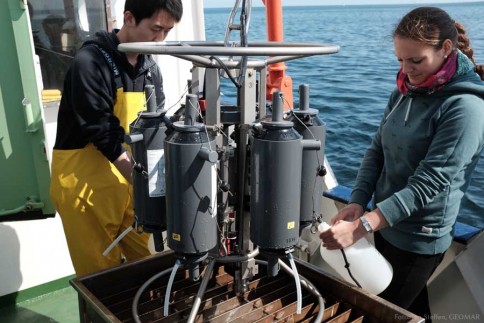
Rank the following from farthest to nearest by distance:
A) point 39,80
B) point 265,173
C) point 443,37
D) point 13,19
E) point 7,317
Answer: point 7,317 → point 39,80 → point 13,19 → point 443,37 → point 265,173

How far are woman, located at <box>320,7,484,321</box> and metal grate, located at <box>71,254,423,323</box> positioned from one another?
177 millimetres

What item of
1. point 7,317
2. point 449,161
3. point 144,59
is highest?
point 144,59

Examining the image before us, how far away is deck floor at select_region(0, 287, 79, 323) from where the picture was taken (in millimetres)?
2719

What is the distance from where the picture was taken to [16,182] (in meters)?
2.49

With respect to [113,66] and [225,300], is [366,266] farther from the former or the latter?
[113,66]

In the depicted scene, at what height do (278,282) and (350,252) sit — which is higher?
(350,252)

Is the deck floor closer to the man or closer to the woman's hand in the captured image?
the man

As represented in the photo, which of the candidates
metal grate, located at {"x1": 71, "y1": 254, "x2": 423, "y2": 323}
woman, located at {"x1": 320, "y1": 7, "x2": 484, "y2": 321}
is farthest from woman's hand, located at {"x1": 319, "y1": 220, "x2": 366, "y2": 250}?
metal grate, located at {"x1": 71, "y1": 254, "x2": 423, "y2": 323}

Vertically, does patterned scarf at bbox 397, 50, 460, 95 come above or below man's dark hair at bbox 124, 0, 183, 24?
below

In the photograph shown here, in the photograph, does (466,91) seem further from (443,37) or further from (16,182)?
(16,182)

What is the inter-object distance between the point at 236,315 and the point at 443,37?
1.12 meters

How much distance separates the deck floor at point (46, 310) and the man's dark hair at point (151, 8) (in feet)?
5.75

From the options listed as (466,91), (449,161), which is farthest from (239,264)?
(466,91)

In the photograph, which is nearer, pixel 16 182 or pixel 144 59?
pixel 144 59
